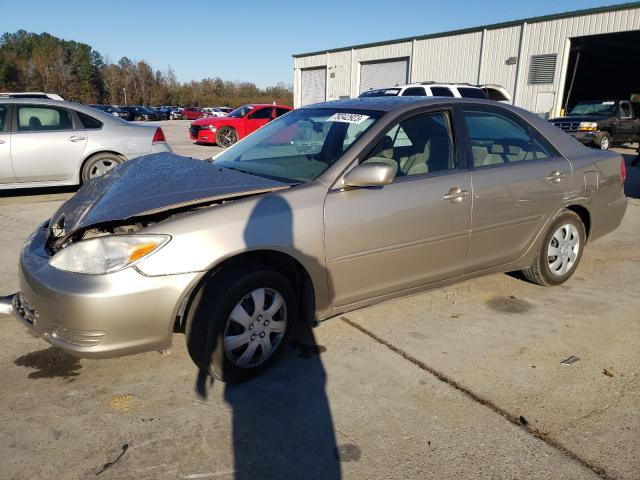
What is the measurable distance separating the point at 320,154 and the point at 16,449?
2327mm

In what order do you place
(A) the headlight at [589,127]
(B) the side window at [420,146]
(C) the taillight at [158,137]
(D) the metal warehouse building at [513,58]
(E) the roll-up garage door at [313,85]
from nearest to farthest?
1. (B) the side window at [420,146]
2. (C) the taillight at [158,137]
3. (A) the headlight at [589,127]
4. (D) the metal warehouse building at [513,58]
5. (E) the roll-up garage door at [313,85]

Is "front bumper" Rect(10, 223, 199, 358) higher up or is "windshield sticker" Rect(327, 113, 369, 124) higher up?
"windshield sticker" Rect(327, 113, 369, 124)

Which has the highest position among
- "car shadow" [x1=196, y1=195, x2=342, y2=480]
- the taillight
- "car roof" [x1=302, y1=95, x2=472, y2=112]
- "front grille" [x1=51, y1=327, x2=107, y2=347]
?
"car roof" [x1=302, y1=95, x2=472, y2=112]

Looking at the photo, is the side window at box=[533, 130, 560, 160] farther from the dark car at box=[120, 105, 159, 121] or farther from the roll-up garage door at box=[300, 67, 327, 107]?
the dark car at box=[120, 105, 159, 121]

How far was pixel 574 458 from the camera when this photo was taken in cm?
227

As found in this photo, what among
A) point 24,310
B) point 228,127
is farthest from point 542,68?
point 24,310

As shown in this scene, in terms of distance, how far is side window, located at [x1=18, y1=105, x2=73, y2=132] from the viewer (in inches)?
284

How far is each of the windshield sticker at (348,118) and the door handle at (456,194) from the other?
76 cm

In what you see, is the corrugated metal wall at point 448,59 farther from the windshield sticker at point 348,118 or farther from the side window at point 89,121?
the windshield sticker at point 348,118

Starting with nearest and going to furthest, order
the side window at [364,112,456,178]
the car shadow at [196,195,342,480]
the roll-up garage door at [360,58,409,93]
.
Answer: the car shadow at [196,195,342,480], the side window at [364,112,456,178], the roll-up garage door at [360,58,409,93]

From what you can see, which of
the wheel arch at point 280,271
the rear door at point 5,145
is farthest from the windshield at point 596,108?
the wheel arch at point 280,271

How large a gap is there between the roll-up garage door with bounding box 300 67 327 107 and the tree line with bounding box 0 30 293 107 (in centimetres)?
4326

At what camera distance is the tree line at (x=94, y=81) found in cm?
7288

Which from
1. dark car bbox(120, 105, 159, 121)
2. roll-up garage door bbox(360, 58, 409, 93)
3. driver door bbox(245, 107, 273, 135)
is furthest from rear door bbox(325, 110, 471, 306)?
dark car bbox(120, 105, 159, 121)
